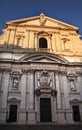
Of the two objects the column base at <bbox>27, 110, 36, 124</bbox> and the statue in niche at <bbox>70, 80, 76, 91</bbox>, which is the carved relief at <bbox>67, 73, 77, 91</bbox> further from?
the column base at <bbox>27, 110, 36, 124</bbox>

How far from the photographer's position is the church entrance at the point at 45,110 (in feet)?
49.6

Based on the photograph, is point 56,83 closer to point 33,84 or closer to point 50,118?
point 33,84

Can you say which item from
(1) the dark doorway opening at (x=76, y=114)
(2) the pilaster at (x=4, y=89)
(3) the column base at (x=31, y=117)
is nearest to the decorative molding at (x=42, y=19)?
(2) the pilaster at (x=4, y=89)

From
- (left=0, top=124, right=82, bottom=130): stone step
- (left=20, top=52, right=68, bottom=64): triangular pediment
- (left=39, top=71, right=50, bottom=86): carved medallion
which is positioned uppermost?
(left=20, top=52, right=68, bottom=64): triangular pediment

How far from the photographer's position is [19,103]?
15.5m

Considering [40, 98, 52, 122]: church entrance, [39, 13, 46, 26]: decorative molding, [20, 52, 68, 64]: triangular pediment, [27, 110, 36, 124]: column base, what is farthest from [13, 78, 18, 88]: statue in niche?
[39, 13, 46, 26]: decorative molding

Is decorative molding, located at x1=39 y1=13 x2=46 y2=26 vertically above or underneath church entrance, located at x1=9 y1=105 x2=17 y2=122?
above

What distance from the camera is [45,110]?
15.6 metres

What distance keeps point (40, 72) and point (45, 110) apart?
3766 mm

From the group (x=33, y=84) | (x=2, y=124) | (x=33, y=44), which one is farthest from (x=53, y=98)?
(x=33, y=44)

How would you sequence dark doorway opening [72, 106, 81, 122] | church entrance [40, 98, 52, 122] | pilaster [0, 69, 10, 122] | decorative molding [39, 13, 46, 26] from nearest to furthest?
pilaster [0, 69, 10, 122] → church entrance [40, 98, 52, 122] → dark doorway opening [72, 106, 81, 122] → decorative molding [39, 13, 46, 26]

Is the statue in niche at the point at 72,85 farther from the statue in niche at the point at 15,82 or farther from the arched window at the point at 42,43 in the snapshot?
the statue in niche at the point at 15,82

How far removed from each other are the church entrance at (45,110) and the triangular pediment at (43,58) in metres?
4.09

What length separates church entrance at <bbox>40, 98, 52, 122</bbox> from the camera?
1513 cm
